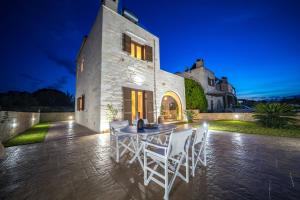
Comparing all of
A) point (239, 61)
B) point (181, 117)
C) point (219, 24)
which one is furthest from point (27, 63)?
point (239, 61)

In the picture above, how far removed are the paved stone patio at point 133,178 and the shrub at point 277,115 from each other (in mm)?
4885

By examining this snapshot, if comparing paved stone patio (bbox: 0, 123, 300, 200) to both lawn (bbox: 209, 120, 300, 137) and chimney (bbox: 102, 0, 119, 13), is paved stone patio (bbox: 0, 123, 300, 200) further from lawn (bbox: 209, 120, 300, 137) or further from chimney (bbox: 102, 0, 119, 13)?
chimney (bbox: 102, 0, 119, 13)

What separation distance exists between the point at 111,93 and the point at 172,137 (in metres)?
5.11

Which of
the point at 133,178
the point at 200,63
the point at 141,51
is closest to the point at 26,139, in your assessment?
the point at 133,178

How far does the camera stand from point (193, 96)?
1123 cm

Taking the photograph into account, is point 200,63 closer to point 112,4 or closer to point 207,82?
point 207,82

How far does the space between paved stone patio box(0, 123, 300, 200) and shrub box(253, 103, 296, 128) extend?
4885mm

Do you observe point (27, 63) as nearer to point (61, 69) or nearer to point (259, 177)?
point (61, 69)

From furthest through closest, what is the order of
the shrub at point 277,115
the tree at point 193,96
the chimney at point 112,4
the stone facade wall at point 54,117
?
the stone facade wall at point 54,117 < the tree at point 193,96 < the chimney at point 112,4 < the shrub at point 277,115

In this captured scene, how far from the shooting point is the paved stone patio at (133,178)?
1.46 meters

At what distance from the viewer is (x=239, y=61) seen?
1075 inches

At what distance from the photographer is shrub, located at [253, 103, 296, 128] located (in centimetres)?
618

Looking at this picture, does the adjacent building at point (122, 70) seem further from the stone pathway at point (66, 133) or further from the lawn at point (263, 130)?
the lawn at point (263, 130)

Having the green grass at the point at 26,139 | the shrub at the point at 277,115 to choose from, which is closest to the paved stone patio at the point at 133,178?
the green grass at the point at 26,139
